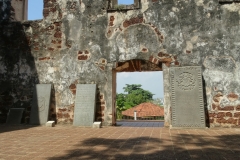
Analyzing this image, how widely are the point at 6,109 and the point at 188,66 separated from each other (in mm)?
5584

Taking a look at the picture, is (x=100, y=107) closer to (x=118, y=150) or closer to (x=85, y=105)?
(x=85, y=105)

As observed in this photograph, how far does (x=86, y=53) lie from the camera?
21.6 ft

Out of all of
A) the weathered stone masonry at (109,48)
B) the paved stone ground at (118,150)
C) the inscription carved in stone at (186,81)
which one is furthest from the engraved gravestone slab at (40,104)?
the inscription carved in stone at (186,81)

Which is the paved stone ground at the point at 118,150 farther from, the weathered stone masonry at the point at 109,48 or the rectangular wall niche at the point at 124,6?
the rectangular wall niche at the point at 124,6

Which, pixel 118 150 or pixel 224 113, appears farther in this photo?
pixel 224 113

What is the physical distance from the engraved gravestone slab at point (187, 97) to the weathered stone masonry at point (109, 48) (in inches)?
14.7

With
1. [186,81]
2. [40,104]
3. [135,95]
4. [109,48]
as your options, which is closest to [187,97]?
[186,81]

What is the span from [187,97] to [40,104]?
4.14m

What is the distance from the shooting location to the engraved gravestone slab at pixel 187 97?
5227 mm

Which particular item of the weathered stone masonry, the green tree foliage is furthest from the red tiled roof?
the green tree foliage

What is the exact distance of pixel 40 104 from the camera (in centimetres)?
635

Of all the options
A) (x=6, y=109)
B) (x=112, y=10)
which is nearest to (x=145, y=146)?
(x=112, y=10)

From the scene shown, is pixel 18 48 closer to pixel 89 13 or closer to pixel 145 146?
pixel 89 13

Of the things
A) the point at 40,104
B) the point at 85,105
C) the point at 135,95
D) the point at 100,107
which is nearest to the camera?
the point at 85,105
